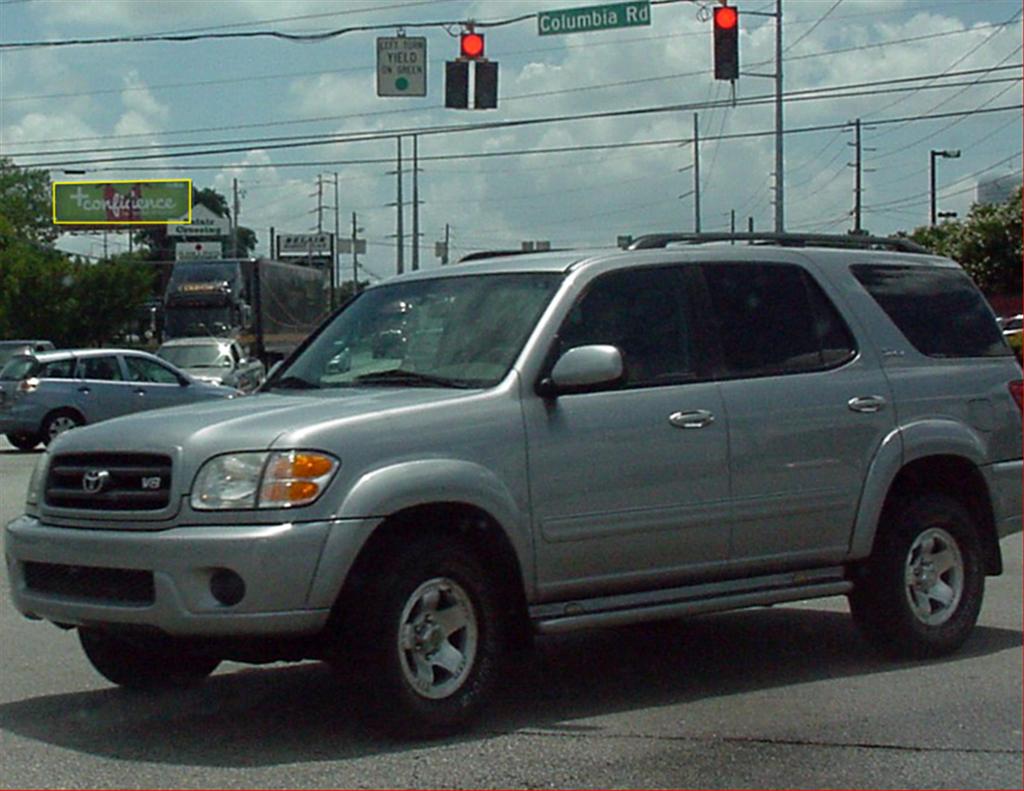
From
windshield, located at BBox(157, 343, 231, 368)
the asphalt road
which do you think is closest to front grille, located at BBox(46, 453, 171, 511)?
the asphalt road

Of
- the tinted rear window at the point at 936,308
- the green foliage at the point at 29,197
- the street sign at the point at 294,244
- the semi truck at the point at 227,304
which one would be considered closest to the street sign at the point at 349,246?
the street sign at the point at 294,244

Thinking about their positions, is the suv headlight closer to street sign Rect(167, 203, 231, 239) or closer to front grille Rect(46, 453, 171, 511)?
front grille Rect(46, 453, 171, 511)

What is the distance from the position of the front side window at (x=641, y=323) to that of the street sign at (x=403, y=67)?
655 inches

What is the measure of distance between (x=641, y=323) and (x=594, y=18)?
15.9 metres

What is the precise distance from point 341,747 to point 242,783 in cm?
60

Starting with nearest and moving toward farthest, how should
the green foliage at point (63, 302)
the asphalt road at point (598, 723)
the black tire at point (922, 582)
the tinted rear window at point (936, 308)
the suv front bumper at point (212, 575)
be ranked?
the asphalt road at point (598, 723)
the suv front bumper at point (212, 575)
the black tire at point (922, 582)
the tinted rear window at point (936, 308)
the green foliage at point (63, 302)

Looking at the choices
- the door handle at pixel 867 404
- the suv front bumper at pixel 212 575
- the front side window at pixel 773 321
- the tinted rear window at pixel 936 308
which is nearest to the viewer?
the suv front bumper at pixel 212 575

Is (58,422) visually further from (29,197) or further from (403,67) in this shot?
(29,197)

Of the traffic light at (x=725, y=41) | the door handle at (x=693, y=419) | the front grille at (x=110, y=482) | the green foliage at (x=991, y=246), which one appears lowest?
the front grille at (x=110, y=482)

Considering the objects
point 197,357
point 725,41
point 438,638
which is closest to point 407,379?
point 438,638

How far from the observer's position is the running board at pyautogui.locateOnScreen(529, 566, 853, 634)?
24.2ft

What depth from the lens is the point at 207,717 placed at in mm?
7488

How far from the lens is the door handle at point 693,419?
7.73 m

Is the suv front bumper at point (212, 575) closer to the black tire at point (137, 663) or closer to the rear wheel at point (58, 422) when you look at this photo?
the black tire at point (137, 663)
